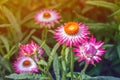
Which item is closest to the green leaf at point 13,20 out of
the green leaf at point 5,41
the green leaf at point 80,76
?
the green leaf at point 5,41

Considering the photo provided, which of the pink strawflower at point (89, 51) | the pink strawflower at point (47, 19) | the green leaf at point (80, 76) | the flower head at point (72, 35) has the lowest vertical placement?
the green leaf at point (80, 76)

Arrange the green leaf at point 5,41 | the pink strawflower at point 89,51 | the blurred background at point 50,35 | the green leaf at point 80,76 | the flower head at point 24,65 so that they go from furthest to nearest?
the blurred background at point 50,35, the green leaf at point 5,41, the flower head at point 24,65, the green leaf at point 80,76, the pink strawflower at point 89,51

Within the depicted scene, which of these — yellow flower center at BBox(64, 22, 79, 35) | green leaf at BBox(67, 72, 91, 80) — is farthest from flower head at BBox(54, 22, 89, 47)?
green leaf at BBox(67, 72, 91, 80)

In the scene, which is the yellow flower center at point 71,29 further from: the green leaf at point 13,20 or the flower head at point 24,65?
the green leaf at point 13,20

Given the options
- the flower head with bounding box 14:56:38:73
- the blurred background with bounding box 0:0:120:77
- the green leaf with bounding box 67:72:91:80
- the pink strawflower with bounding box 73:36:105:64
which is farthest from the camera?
the blurred background with bounding box 0:0:120:77

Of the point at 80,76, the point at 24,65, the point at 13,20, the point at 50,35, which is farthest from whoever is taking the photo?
the point at 50,35

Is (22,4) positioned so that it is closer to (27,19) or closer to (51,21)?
(27,19)

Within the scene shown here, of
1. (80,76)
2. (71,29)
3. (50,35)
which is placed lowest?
(80,76)

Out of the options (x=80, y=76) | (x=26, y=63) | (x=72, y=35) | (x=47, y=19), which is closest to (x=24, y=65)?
(x=26, y=63)

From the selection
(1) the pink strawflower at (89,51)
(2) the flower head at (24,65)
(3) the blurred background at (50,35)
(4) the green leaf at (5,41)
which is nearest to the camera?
(1) the pink strawflower at (89,51)

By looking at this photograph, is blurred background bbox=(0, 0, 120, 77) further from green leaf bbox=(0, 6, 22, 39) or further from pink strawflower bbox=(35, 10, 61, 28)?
pink strawflower bbox=(35, 10, 61, 28)

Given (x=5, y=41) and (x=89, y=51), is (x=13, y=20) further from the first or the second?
(x=89, y=51)

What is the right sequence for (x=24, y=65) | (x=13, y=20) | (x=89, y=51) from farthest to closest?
(x=13, y=20) → (x=24, y=65) → (x=89, y=51)

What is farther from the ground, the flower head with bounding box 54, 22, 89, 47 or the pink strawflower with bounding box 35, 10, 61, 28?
the pink strawflower with bounding box 35, 10, 61, 28
